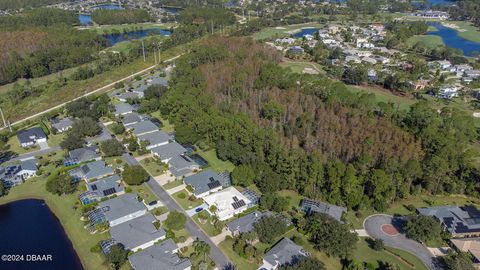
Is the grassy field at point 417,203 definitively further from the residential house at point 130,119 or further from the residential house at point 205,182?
the residential house at point 130,119

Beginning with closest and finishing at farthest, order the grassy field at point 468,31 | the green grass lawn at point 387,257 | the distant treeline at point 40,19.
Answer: the green grass lawn at point 387,257, the grassy field at point 468,31, the distant treeline at point 40,19

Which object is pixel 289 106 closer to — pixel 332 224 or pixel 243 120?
pixel 243 120

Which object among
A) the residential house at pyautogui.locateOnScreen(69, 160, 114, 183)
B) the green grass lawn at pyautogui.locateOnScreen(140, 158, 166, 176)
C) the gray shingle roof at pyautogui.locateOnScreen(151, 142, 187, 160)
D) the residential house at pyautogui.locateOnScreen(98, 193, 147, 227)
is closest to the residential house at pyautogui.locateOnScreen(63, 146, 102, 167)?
the residential house at pyautogui.locateOnScreen(69, 160, 114, 183)

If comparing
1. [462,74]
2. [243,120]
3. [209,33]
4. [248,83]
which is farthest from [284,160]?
[209,33]

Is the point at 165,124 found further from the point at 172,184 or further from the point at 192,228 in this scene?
the point at 192,228

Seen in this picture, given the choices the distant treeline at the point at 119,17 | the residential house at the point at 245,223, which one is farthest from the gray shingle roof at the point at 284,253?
the distant treeline at the point at 119,17
